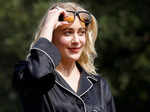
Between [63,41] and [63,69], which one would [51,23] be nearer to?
[63,41]

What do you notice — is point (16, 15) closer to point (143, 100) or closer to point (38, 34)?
point (143, 100)

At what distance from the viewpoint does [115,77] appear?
1108 centimetres

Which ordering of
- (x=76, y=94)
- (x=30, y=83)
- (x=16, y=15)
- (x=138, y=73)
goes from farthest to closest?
(x=16, y=15) → (x=138, y=73) → (x=76, y=94) → (x=30, y=83)

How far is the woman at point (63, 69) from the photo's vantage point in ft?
7.33

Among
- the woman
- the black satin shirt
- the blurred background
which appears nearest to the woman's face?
the woman

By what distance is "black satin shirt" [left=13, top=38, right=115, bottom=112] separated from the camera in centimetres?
221

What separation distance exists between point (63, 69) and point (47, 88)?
0.32 metres

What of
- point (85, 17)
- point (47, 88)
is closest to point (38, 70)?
point (47, 88)

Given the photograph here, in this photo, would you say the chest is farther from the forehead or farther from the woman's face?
the forehead

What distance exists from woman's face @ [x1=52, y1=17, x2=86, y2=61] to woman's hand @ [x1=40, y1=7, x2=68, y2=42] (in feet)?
0.16

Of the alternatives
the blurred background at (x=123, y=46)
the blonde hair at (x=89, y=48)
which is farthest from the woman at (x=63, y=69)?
the blurred background at (x=123, y=46)

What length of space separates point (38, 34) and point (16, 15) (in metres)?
11.1

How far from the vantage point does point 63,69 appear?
255 cm

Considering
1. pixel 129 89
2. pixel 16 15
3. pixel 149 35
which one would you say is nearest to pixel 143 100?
pixel 129 89
